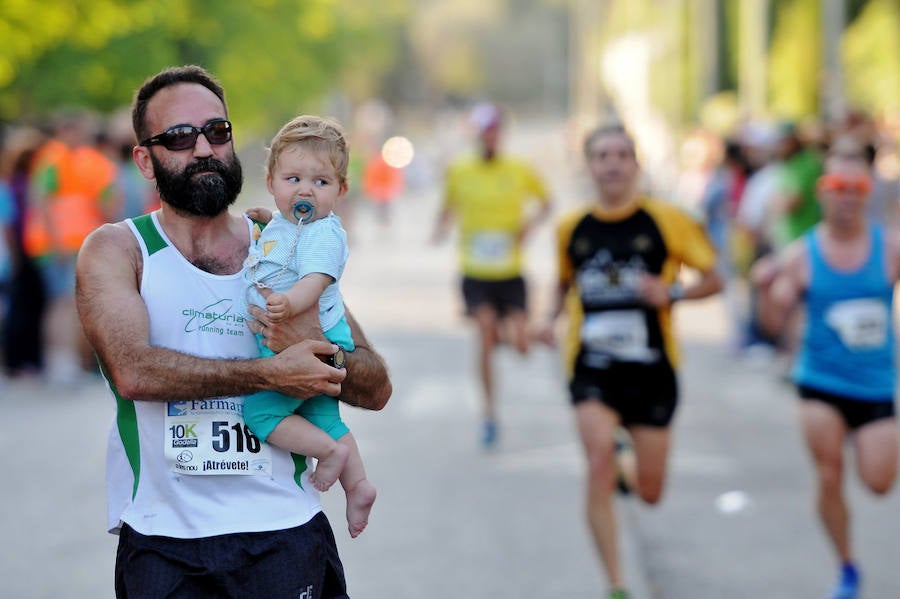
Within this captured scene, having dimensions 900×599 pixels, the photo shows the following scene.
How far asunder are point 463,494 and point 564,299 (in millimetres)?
1866

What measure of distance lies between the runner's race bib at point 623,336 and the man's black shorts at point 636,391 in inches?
1.9

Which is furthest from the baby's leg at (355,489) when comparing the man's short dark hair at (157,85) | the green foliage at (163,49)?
the green foliage at (163,49)

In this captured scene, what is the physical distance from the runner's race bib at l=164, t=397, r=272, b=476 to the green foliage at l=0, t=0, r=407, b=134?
Result: 43.1ft

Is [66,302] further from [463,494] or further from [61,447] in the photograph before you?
[463,494]

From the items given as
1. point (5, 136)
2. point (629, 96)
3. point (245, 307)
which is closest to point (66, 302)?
point (5, 136)

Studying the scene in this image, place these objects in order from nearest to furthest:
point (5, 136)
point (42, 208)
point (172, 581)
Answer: point (172, 581), point (42, 208), point (5, 136)

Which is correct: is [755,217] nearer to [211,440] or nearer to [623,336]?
[623,336]

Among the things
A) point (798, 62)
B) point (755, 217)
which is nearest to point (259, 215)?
point (755, 217)

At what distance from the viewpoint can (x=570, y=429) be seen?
11.1 m

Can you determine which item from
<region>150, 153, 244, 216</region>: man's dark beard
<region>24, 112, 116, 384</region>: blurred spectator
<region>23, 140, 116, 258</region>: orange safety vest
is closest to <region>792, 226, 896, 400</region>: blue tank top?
<region>150, 153, 244, 216</region>: man's dark beard

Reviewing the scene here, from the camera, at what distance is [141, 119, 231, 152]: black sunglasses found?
354cm

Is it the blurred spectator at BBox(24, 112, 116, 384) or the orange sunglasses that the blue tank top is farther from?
the blurred spectator at BBox(24, 112, 116, 384)

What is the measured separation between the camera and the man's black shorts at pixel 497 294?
35.2 ft

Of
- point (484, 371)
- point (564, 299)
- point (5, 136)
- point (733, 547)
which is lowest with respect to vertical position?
point (733, 547)
